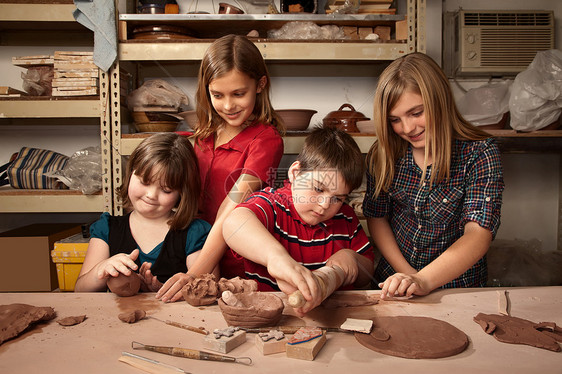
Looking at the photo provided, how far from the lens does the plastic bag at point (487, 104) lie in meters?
2.15

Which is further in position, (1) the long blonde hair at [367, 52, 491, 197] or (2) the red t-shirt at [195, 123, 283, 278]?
(2) the red t-shirt at [195, 123, 283, 278]

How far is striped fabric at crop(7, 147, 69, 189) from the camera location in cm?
217

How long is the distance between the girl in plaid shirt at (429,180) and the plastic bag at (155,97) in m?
1.16

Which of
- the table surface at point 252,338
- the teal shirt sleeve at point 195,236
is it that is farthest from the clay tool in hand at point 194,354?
the teal shirt sleeve at point 195,236

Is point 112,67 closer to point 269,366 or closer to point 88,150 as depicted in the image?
point 88,150

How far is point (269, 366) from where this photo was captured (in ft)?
2.26

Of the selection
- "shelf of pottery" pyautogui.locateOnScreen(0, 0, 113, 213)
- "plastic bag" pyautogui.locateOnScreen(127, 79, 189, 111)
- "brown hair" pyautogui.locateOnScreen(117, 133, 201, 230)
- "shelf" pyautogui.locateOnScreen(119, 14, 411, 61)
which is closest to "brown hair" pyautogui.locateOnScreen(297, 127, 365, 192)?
"brown hair" pyautogui.locateOnScreen(117, 133, 201, 230)

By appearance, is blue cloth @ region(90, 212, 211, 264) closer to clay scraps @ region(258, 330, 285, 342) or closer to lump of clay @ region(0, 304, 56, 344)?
lump of clay @ region(0, 304, 56, 344)

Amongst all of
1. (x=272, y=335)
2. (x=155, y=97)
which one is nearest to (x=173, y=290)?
(x=272, y=335)

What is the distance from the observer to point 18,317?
84 cm

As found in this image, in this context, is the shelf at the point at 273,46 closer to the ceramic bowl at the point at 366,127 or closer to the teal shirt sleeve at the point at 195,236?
the ceramic bowl at the point at 366,127

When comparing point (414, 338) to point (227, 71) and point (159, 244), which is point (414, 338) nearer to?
point (159, 244)

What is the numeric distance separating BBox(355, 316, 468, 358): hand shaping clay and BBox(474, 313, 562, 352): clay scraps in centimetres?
7

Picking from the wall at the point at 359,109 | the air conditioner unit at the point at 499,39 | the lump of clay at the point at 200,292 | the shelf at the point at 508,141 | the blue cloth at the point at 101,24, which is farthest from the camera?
the wall at the point at 359,109
